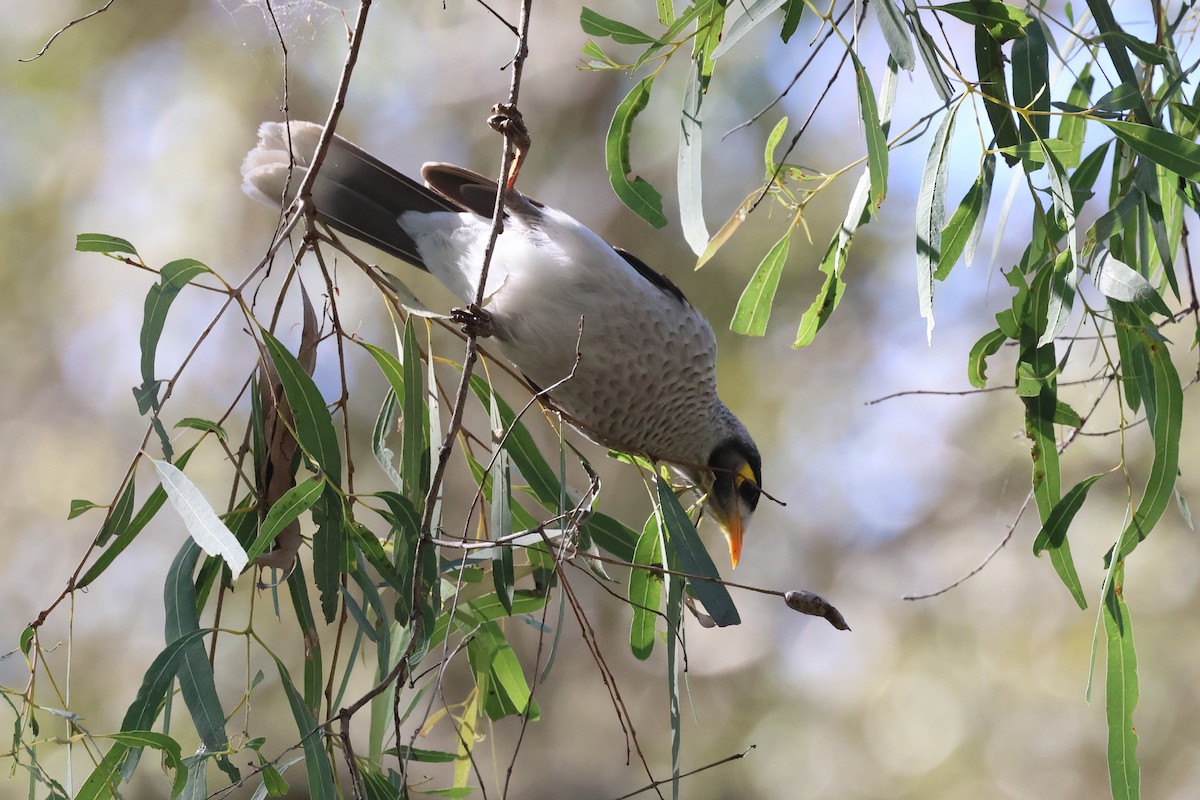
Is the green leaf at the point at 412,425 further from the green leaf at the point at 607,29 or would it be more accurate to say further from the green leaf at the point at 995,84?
the green leaf at the point at 995,84

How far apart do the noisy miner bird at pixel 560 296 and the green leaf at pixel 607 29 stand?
567mm

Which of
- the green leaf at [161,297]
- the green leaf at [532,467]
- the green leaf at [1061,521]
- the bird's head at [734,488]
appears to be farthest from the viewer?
the bird's head at [734,488]

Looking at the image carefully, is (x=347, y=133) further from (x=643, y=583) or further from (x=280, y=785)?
(x=280, y=785)

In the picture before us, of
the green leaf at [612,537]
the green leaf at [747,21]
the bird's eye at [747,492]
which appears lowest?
the green leaf at [612,537]

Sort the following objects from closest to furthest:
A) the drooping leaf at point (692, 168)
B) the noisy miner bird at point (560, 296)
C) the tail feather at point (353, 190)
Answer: the drooping leaf at point (692, 168), the noisy miner bird at point (560, 296), the tail feather at point (353, 190)

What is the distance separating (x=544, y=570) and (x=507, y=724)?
3173 millimetres

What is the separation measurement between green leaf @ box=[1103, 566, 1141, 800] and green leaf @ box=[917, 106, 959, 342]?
532 millimetres

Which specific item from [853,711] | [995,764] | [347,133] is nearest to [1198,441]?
[995,764]

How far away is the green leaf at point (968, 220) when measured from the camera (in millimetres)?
1509

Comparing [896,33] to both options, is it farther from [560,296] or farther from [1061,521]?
[560,296]

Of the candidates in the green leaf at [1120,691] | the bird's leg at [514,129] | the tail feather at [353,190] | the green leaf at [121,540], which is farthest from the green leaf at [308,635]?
the green leaf at [1120,691]

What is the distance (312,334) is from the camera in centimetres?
158

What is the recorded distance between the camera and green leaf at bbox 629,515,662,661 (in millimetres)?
1717

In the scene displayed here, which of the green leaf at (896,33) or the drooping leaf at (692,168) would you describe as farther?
the drooping leaf at (692,168)
